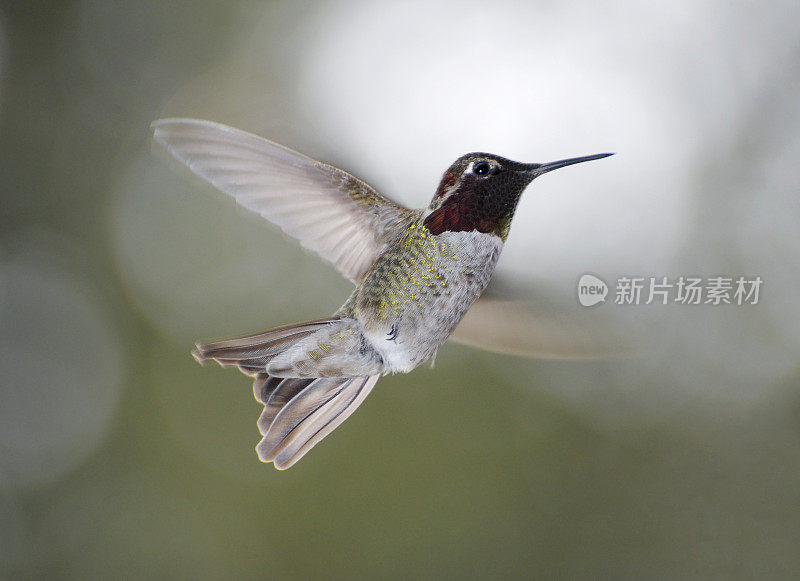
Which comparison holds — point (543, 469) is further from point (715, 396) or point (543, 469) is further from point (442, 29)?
point (442, 29)

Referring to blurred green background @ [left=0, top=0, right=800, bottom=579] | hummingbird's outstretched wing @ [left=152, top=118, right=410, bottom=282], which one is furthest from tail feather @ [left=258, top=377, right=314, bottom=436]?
blurred green background @ [left=0, top=0, right=800, bottom=579]

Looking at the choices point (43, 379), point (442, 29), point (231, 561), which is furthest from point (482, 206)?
point (43, 379)

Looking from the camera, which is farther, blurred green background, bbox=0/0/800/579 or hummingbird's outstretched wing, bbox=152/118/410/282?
blurred green background, bbox=0/0/800/579

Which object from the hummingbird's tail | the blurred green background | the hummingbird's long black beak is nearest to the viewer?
the hummingbird's long black beak

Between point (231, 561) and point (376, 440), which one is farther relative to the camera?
point (231, 561)

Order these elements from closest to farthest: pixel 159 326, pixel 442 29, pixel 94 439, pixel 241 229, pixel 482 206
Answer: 1. pixel 482 206
2. pixel 442 29
3. pixel 241 229
4. pixel 159 326
5. pixel 94 439

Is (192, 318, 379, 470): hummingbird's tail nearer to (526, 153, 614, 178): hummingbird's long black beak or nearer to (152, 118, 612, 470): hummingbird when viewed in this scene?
(152, 118, 612, 470): hummingbird

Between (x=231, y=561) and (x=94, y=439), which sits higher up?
(x=94, y=439)
